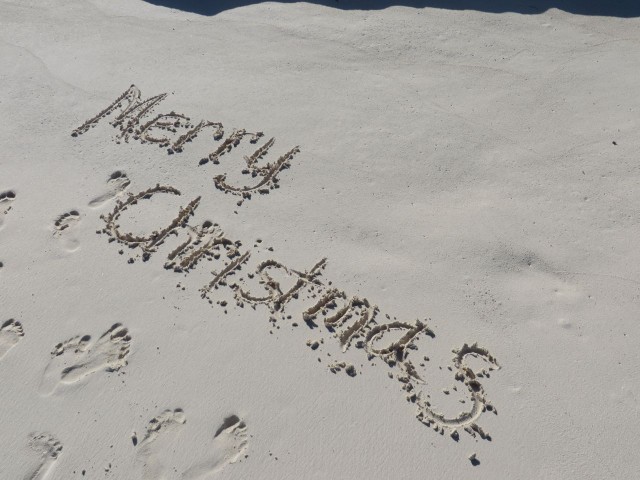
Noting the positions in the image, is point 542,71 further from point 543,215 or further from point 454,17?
point 543,215

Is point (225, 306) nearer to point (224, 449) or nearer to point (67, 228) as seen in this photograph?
point (224, 449)

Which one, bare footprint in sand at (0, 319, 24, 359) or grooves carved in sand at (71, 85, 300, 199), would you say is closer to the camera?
bare footprint in sand at (0, 319, 24, 359)

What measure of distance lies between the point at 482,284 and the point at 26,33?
7.93 m

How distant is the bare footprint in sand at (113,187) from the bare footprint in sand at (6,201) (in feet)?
2.83

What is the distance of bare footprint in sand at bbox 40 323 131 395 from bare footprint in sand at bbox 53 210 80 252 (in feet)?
3.54

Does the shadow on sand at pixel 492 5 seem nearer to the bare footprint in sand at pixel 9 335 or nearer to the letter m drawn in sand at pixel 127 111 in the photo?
the letter m drawn in sand at pixel 127 111

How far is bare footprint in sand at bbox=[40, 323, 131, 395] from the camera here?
3838 millimetres

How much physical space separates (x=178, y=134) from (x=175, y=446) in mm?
3687

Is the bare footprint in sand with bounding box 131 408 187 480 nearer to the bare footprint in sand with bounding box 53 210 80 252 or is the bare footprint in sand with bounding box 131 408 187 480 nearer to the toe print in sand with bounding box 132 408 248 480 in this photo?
the toe print in sand with bounding box 132 408 248 480

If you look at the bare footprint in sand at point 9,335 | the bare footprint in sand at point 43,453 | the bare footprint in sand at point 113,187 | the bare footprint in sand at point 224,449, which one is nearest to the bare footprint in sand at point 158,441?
the bare footprint in sand at point 224,449

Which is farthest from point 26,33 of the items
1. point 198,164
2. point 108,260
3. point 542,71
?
point 542,71

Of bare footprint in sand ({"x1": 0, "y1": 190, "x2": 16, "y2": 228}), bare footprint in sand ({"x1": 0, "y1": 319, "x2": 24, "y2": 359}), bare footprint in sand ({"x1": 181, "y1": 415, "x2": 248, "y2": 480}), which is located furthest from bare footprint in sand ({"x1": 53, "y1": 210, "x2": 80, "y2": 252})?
bare footprint in sand ({"x1": 181, "y1": 415, "x2": 248, "y2": 480})

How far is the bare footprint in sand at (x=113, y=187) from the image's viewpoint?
16.9 ft

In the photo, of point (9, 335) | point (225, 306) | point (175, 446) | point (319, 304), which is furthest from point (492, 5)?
point (9, 335)
